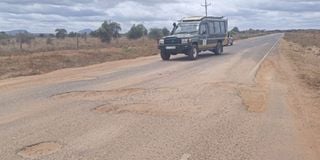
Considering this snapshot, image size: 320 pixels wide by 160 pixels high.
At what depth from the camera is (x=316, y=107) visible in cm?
1184

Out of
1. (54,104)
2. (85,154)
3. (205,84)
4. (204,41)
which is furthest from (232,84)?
(204,41)

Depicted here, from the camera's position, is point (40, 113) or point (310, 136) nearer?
point (310, 136)

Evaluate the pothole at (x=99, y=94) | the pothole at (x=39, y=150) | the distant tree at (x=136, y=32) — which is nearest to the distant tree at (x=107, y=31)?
the distant tree at (x=136, y=32)

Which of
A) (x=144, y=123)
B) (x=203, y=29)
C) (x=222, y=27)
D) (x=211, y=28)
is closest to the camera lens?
(x=144, y=123)

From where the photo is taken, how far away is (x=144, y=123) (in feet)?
30.1

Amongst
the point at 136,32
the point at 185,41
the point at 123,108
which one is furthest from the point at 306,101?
the point at 136,32

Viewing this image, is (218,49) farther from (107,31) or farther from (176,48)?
(107,31)

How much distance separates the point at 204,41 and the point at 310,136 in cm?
2034

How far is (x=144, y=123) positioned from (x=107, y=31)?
200 feet

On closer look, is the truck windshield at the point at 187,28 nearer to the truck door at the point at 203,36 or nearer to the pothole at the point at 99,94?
the truck door at the point at 203,36

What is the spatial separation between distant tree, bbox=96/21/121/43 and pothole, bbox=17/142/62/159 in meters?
61.7

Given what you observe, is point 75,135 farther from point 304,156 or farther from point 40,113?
point 304,156

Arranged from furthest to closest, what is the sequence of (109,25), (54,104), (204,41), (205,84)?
(109,25)
(204,41)
(205,84)
(54,104)

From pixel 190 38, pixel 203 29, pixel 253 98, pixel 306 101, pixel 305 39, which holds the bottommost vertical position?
pixel 305 39
